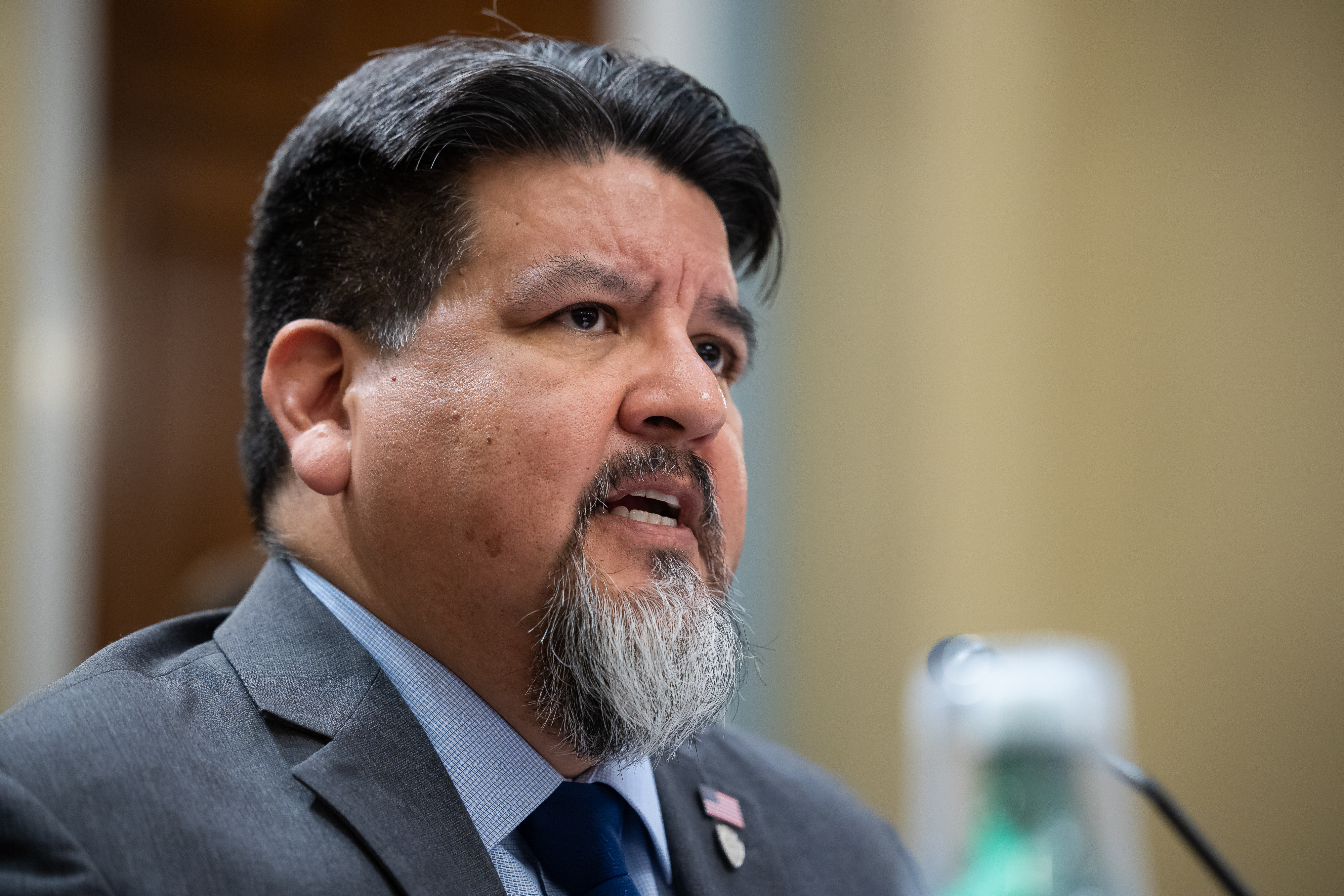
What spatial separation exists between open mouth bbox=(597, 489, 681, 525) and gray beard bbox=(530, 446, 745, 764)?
29 millimetres

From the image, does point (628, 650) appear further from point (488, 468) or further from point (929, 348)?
point (929, 348)

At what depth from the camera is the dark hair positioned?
4.36 ft

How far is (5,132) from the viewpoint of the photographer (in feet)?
11.5

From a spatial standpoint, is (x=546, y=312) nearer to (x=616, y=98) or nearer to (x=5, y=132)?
(x=616, y=98)

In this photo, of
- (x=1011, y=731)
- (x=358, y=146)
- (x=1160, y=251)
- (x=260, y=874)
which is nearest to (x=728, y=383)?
(x=358, y=146)

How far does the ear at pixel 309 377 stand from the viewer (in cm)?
134

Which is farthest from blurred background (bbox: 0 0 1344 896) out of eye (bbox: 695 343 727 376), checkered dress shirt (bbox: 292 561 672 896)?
checkered dress shirt (bbox: 292 561 672 896)

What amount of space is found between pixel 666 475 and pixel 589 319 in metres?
0.20

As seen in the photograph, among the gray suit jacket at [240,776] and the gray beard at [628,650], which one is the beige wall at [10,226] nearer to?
the gray suit jacket at [240,776]

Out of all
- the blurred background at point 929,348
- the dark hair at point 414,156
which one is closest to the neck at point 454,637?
the dark hair at point 414,156

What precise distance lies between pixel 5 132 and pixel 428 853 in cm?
327

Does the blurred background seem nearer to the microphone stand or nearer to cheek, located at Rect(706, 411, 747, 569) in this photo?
the microphone stand

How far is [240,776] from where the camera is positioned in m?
1.09

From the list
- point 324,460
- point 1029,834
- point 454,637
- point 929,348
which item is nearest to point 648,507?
point 454,637
